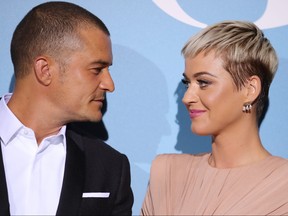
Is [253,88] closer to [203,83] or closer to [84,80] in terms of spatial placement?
[203,83]

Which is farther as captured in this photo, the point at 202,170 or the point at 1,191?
the point at 202,170

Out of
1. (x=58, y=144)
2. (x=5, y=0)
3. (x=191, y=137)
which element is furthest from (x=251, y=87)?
(x=5, y=0)

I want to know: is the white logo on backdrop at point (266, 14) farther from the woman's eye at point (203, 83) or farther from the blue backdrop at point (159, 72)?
the woman's eye at point (203, 83)

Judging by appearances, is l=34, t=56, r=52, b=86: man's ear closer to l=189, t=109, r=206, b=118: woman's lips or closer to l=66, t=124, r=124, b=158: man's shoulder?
l=66, t=124, r=124, b=158: man's shoulder

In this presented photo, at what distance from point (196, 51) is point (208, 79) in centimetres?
9

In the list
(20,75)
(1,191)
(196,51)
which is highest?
(196,51)

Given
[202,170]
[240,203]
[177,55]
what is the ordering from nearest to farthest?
[240,203] → [202,170] → [177,55]

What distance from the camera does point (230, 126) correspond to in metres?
1.38

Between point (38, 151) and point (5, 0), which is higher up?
point (5, 0)

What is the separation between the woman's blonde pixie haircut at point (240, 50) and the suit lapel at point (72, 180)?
436mm

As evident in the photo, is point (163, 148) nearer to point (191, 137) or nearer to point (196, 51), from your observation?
point (191, 137)

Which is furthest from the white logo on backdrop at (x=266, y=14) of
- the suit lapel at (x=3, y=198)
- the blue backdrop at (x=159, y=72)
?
the suit lapel at (x=3, y=198)

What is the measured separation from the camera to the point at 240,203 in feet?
4.33

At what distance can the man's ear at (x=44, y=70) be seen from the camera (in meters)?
1.45
